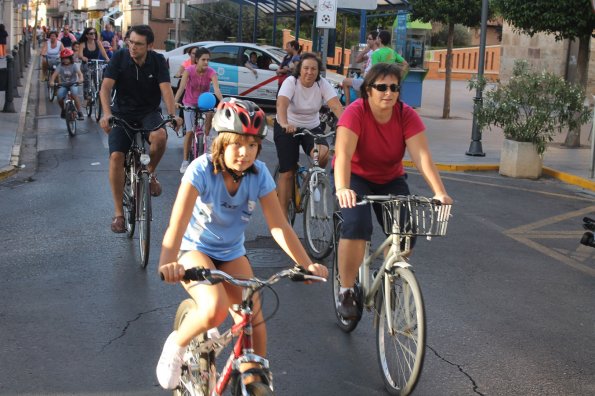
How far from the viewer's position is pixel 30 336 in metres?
5.73

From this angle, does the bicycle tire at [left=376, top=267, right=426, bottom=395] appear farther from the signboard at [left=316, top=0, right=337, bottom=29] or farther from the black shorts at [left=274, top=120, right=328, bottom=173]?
the signboard at [left=316, top=0, right=337, bottom=29]

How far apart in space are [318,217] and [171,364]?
4.12 meters

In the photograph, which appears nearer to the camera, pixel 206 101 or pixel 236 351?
pixel 236 351

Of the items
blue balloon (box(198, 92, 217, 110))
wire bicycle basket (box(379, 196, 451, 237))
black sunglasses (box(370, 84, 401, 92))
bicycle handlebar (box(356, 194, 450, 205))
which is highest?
black sunglasses (box(370, 84, 401, 92))

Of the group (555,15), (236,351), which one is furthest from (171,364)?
(555,15)

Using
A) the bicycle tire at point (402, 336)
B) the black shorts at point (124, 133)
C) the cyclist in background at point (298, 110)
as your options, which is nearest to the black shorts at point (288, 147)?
the cyclist in background at point (298, 110)

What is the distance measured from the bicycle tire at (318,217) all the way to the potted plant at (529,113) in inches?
248

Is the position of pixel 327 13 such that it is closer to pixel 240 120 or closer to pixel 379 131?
pixel 379 131

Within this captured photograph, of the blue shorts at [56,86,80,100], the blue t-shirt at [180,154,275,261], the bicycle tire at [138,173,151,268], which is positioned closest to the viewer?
the blue t-shirt at [180,154,275,261]

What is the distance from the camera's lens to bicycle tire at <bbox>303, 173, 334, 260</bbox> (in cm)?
793

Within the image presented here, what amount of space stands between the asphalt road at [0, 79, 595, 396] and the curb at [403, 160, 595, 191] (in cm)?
221

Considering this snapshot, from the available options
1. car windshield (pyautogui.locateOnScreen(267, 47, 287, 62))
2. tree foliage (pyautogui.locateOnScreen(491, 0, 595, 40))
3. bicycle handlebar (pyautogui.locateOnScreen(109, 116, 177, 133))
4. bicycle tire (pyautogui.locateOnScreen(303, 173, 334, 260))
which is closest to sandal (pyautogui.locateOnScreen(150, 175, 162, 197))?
bicycle handlebar (pyautogui.locateOnScreen(109, 116, 177, 133))

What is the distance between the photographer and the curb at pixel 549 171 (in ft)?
42.4

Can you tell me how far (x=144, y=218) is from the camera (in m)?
7.50
